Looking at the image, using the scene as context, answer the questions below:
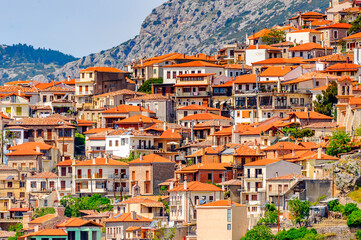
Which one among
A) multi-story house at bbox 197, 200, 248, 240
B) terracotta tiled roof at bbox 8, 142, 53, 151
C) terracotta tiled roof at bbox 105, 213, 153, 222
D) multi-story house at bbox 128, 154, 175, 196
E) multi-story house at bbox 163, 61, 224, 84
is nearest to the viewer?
multi-story house at bbox 197, 200, 248, 240

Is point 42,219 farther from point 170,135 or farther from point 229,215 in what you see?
point 170,135

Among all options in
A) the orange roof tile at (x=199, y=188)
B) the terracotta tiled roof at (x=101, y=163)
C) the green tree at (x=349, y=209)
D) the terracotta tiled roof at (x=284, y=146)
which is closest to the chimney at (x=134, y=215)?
the orange roof tile at (x=199, y=188)

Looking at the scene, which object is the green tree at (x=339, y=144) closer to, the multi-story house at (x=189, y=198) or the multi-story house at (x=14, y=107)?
the multi-story house at (x=189, y=198)

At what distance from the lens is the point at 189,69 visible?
132000mm

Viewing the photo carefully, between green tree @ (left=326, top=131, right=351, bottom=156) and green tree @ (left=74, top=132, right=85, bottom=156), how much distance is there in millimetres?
33695

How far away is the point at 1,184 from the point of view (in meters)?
108

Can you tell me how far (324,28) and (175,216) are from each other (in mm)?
59842

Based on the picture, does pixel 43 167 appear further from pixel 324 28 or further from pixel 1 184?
pixel 324 28

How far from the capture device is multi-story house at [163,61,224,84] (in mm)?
131625

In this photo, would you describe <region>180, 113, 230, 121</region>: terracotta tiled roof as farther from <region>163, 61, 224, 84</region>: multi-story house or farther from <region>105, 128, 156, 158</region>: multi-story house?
<region>163, 61, 224, 84</region>: multi-story house

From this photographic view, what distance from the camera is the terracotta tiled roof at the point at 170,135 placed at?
4431 inches

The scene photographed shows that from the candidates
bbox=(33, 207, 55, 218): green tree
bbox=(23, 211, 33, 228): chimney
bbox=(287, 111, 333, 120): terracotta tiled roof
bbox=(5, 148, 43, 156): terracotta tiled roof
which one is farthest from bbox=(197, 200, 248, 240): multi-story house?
bbox=(5, 148, 43, 156): terracotta tiled roof

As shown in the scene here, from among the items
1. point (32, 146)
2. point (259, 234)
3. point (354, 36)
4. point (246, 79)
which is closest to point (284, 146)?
point (259, 234)

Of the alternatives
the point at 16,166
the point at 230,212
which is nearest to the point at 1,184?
the point at 16,166
